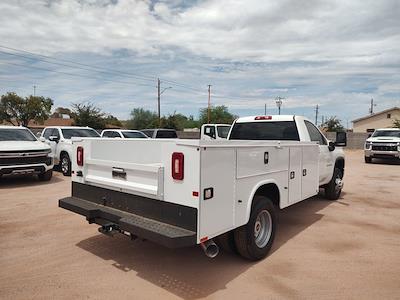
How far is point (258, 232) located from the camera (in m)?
4.73

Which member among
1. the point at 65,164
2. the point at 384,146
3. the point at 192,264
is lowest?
the point at 192,264

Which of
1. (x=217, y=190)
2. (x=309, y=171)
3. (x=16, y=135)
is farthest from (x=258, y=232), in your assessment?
(x=16, y=135)

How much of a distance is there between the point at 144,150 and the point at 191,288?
1734 millimetres

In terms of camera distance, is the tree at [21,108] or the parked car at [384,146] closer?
the parked car at [384,146]

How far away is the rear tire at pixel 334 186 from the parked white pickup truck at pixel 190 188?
2.65 m

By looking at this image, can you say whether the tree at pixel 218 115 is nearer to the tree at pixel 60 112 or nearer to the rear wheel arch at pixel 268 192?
the tree at pixel 60 112

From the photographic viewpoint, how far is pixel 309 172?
611 centimetres

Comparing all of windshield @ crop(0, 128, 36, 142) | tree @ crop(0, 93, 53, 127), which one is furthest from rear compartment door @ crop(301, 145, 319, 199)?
tree @ crop(0, 93, 53, 127)

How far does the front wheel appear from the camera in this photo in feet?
14.0

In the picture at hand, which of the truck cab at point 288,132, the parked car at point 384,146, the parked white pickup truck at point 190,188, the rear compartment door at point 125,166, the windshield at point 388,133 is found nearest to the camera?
the parked white pickup truck at point 190,188

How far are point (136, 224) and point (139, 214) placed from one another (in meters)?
0.29

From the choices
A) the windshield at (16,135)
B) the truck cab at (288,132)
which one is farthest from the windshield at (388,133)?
the windshield at (16,135)

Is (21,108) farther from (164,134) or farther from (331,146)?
(331,146)

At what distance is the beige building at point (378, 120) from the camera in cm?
6166
